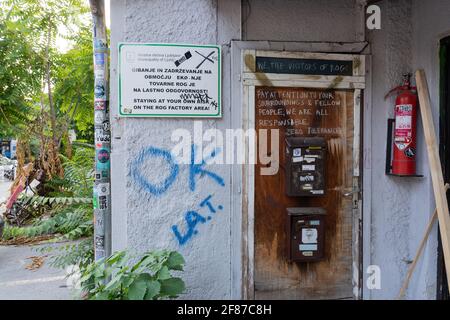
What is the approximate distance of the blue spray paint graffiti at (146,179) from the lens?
3.44 metres

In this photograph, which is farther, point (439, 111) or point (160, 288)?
point (439, 111)

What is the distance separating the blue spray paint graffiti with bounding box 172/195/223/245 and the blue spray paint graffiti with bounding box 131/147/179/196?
349 mm

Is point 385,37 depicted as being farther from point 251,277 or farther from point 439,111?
point 251,277

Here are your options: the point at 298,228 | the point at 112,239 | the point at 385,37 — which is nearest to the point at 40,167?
the point at 112,239

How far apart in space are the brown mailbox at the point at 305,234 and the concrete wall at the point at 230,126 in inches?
20.1

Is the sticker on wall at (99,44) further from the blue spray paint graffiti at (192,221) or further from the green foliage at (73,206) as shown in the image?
the green foliage at (73,206)

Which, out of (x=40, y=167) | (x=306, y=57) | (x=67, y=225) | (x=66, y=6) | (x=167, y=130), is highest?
(x=66, y=6)

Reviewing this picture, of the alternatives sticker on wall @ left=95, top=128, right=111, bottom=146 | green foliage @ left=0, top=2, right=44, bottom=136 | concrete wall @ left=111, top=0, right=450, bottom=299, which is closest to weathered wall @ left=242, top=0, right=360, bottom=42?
concrete wall @ left=111, top=0, right=450, bottom=299

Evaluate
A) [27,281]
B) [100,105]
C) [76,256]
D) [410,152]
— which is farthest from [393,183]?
[27,281]

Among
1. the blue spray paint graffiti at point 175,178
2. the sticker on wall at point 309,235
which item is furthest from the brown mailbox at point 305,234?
the blue spray paint graffiti at point 175,178

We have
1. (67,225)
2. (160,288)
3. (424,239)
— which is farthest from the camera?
(67,225)

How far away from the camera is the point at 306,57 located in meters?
3.56

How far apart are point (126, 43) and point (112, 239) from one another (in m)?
1.83

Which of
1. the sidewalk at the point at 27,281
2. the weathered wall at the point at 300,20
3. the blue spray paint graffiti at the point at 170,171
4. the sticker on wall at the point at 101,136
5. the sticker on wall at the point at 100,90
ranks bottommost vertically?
the sidewalk at the point at 27,281
